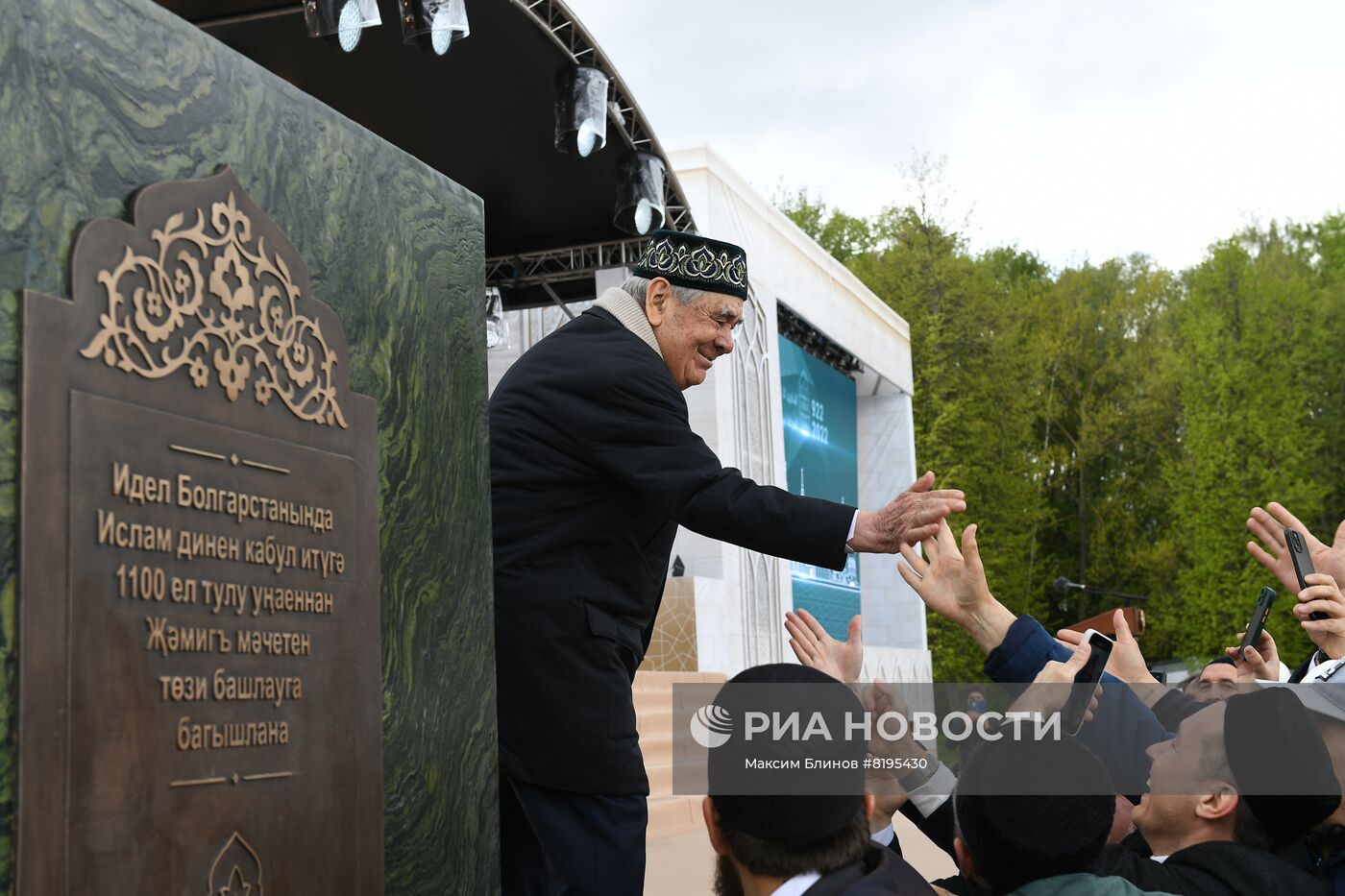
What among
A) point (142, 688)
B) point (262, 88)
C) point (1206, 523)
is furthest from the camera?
point (1206, 523)

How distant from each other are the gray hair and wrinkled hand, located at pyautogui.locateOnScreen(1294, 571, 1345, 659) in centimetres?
145

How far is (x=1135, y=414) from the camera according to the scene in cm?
2848

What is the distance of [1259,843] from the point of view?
2.63 metres

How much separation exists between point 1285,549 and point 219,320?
2.66m

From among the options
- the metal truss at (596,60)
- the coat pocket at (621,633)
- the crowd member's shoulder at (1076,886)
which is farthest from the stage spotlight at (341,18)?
the crowd member's shoulder at (1076,886)

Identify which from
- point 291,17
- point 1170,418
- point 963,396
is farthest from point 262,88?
point 1170,418

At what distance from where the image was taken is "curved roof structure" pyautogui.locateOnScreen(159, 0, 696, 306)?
7520 millimetres

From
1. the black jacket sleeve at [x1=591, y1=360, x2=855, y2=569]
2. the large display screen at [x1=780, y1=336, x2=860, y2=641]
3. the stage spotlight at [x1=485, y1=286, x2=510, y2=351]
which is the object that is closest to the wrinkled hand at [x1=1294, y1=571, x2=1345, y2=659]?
the black jacket sleeve at [x1=591, y1=360, x2=855, y2=569]

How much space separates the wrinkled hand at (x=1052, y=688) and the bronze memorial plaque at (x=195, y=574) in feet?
3.82

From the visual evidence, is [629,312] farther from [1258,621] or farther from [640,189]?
[640,189]

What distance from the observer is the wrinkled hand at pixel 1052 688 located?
2553 mm

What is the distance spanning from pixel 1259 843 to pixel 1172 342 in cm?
2839

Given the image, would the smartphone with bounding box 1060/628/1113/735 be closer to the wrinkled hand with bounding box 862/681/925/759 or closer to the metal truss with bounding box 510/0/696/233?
the wrinkled hand with bounding box 862/681/925/759

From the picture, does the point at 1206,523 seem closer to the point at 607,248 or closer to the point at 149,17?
the point at 607,248
